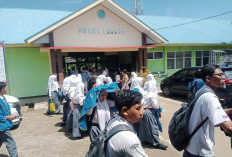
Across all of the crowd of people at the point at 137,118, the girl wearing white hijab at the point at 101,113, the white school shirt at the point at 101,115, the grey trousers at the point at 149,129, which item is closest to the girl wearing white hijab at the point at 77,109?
the crowd of people at the point at 137,118

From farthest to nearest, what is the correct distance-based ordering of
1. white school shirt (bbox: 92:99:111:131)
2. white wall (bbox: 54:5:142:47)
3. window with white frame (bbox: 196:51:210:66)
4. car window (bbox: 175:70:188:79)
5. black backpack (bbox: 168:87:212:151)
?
window with white frame (bbox: 196:51:210:66) < white wall (bbox: 54:5:142:47) < car window (bbox: 175:70:188:79) < white school shirt (bbox: 92:99:111:131) < black backpack (bbox: 168:87:212:151)

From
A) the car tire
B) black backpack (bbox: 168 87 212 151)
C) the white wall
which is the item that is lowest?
the car tire

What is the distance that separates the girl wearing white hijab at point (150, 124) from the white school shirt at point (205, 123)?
2.24m

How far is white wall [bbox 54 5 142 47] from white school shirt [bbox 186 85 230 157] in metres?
8.54

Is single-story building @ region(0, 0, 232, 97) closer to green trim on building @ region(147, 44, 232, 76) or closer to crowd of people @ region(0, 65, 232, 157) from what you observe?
green trim on building @ region(147, 44, 232, 76)

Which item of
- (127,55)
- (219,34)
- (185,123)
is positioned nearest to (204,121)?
(185,123)

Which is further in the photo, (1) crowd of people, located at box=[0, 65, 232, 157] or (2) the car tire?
(2) the car tire

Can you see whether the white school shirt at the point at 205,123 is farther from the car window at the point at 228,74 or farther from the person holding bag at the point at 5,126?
the car window at the point at 228,74

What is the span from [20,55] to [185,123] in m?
10.3

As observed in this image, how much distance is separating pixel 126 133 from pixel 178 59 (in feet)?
45.1

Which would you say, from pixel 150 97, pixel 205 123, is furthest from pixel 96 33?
pixel 205 123

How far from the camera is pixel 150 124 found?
4188 millimetres

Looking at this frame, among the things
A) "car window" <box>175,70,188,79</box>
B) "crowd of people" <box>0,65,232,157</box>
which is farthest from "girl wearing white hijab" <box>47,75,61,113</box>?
"car window" <box>175,70,188,79</box>

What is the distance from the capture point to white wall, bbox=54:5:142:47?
9383 mm
